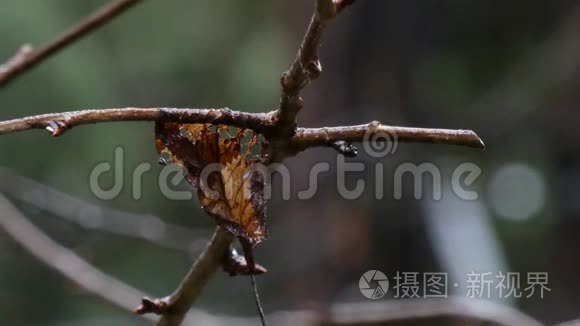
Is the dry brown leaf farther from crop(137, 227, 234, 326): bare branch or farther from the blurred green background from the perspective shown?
the blurred green background

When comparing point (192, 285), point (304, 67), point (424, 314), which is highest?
point (304, 67)

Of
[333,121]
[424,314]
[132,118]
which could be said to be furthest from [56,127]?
[333,121]

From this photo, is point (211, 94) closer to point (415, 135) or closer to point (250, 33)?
point (250, 33)

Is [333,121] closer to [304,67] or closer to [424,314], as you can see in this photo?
[424,314]

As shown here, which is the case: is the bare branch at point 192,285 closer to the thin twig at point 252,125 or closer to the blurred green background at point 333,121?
the thin twig at point 252,125

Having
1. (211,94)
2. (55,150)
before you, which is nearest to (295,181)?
(211,94)

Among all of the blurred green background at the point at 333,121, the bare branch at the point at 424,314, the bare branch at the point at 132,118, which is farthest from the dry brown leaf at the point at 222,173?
the blurred green background at the point at 333,121

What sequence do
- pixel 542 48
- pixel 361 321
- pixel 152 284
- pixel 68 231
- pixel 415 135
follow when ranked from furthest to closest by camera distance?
pixel 542 48 → pixel 152 284 → pixel 68 231 → pixel 361 321 → pixel 415 135
